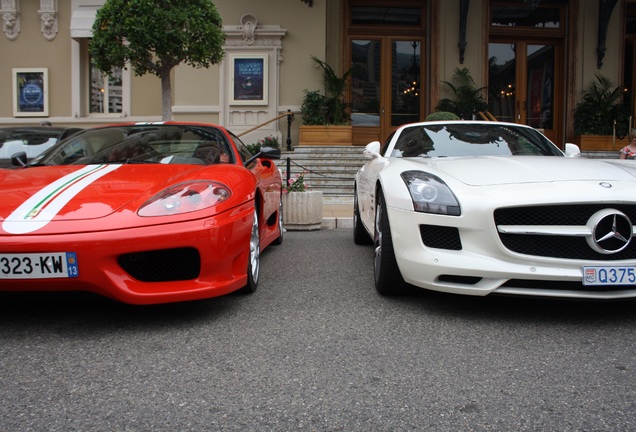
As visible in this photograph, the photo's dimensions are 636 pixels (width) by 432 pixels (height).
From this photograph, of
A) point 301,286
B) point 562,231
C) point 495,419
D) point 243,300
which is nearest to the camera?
point 495,419

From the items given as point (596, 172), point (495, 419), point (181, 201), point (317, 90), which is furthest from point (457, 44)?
point (495, 419)

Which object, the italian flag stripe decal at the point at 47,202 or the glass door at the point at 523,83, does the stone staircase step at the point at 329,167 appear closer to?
the glass door at the point at 523,83

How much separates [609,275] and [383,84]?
12.6 meters

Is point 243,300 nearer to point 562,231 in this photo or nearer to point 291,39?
point 562,231

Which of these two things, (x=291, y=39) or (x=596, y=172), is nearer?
(x=596, y=172)

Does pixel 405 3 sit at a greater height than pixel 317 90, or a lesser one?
greater

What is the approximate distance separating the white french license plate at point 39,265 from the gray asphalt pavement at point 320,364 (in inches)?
9.7

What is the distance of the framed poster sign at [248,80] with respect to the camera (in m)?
14.1

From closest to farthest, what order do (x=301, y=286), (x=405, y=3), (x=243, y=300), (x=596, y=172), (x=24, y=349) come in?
1. (x=24, y=349)
2. (x=596, y=172)
3. (x=243, y=300)
4. (x=301, y=286)
5. (x=405, y=3)

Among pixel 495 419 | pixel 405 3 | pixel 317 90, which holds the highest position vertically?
pixel 405 3

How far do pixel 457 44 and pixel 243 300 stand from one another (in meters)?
12.7

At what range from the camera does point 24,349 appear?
2660 millimetres

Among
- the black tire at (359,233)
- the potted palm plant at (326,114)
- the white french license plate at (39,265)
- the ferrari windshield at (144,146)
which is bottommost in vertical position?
the black tire at (359,233)

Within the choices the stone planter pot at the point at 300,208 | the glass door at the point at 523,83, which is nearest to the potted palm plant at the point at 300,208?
the stone planter pot at the point at 300,208
